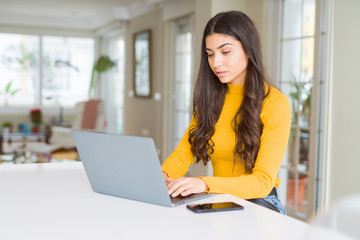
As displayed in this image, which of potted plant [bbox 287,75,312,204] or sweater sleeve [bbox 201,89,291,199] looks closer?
sweater sleeve [bbox 201,89,291,199]

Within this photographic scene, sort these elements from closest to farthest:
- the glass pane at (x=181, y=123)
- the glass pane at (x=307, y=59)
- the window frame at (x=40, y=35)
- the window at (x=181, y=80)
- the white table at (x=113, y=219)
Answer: the white table at (x=113, y=219) < the glass pane at (x=307, y=59) < the window at (x=181, y=80) < the glass pane at (x=181, y=123) < the window frame at (x=40, y=35)

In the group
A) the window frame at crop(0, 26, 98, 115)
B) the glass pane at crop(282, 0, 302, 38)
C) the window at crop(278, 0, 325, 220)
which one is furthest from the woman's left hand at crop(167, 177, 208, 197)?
the window frame at crop(0, 26, 98, 115)

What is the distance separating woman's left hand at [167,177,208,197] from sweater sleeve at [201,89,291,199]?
0.08ft

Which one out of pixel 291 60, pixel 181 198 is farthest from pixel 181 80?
pixel 181 198

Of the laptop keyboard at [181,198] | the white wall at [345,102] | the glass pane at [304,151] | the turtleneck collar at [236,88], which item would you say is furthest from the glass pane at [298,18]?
the laptop keyboard at [181,198]

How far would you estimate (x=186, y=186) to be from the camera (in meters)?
1.35

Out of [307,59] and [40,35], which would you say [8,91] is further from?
[307,59]

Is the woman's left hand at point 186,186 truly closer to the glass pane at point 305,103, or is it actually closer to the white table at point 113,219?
the white table at point 113,219

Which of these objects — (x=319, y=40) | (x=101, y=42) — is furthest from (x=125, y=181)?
(x=101, y=42)

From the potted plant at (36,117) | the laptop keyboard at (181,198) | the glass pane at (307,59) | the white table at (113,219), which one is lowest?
the potted plant at (36,117)

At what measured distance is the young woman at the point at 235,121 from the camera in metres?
1.49

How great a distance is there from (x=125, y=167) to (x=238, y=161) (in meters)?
0.59

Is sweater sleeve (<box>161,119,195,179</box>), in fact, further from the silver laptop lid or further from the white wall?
the white wall

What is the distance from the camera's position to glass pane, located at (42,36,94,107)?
31.6 feet
